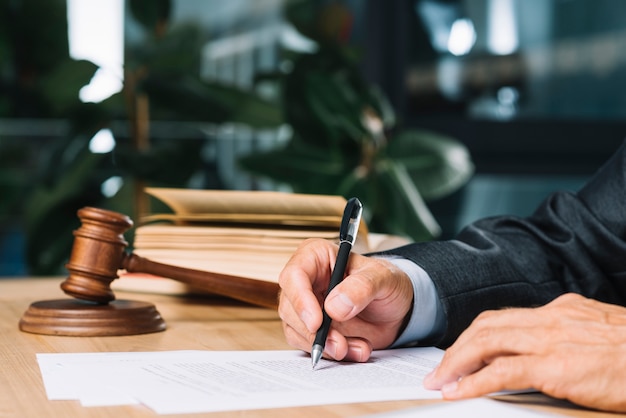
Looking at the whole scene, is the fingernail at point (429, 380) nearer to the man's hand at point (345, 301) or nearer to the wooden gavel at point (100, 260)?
the man's hand at point (345, 301)

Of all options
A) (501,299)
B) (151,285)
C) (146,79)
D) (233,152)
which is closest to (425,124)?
(233,152)

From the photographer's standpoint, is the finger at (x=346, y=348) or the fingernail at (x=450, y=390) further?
the finger at (x=346, y=348)

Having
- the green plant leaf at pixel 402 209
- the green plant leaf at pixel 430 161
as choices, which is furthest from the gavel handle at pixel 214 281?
the green plant leaf at pixel 430 161

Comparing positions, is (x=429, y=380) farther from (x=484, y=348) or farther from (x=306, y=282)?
(x=306, y=282)

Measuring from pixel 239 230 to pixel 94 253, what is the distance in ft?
0.72

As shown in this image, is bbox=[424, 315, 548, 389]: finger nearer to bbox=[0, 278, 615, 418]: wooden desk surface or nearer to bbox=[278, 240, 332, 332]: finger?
bbox=[0, 278, 615, 418]: wooden desk surface

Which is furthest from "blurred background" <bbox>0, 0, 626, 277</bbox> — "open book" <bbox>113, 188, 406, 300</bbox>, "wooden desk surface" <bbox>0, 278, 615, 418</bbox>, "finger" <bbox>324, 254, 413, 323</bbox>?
"finger" <bbox>324, 254, 413, 323</bbox>

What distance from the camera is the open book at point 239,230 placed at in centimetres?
117

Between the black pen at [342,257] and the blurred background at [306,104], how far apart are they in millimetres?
1644

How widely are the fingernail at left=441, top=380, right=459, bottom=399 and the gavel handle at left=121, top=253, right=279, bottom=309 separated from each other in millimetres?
413

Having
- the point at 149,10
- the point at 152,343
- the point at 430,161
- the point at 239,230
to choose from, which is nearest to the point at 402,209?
the point at 430,161

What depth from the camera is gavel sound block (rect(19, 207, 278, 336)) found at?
1.02 meters

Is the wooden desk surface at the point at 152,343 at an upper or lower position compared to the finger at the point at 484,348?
lower

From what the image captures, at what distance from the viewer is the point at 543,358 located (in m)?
0.74
